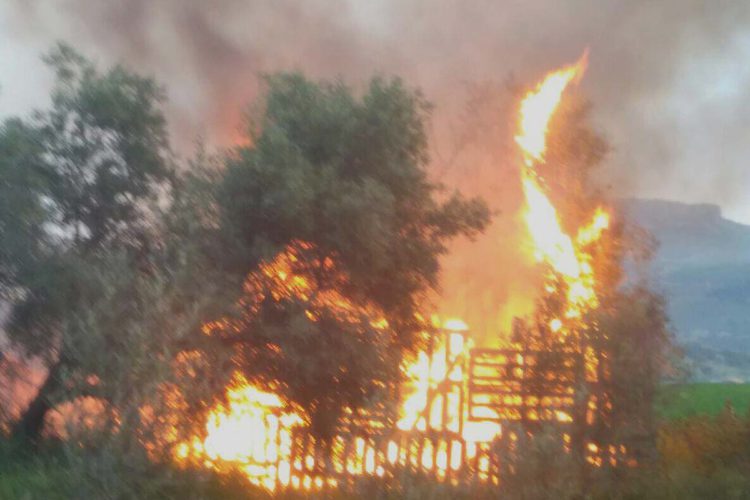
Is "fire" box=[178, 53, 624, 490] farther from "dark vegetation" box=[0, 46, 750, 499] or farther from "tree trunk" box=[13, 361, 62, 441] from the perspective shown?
"tree trunk" box=[13, 361, 62, 441]

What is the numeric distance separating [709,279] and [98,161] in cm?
1803

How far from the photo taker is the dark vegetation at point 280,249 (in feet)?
25.6

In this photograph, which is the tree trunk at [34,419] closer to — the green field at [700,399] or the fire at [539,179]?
the green field at [700,399]

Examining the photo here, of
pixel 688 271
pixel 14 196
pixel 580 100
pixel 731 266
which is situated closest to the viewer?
pixel 14 196

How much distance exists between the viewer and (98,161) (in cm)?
991

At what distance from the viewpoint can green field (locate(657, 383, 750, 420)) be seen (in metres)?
7.68

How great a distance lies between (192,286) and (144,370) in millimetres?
1518

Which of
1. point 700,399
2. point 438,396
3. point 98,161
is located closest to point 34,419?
point 98,161

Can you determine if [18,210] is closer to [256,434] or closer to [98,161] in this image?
[98,161]

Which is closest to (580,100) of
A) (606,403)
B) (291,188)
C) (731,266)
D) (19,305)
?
(291,188)

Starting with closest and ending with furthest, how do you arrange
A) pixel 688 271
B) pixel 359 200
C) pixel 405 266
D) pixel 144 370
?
1. pixel 144 370
2. pixel 359 200
3. pixel 405 266
4. pixel 688 271

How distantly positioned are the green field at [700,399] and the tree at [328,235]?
2.93 metres

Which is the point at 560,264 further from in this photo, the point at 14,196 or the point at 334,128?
the point at 14,196

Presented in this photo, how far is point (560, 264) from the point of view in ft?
37.4
